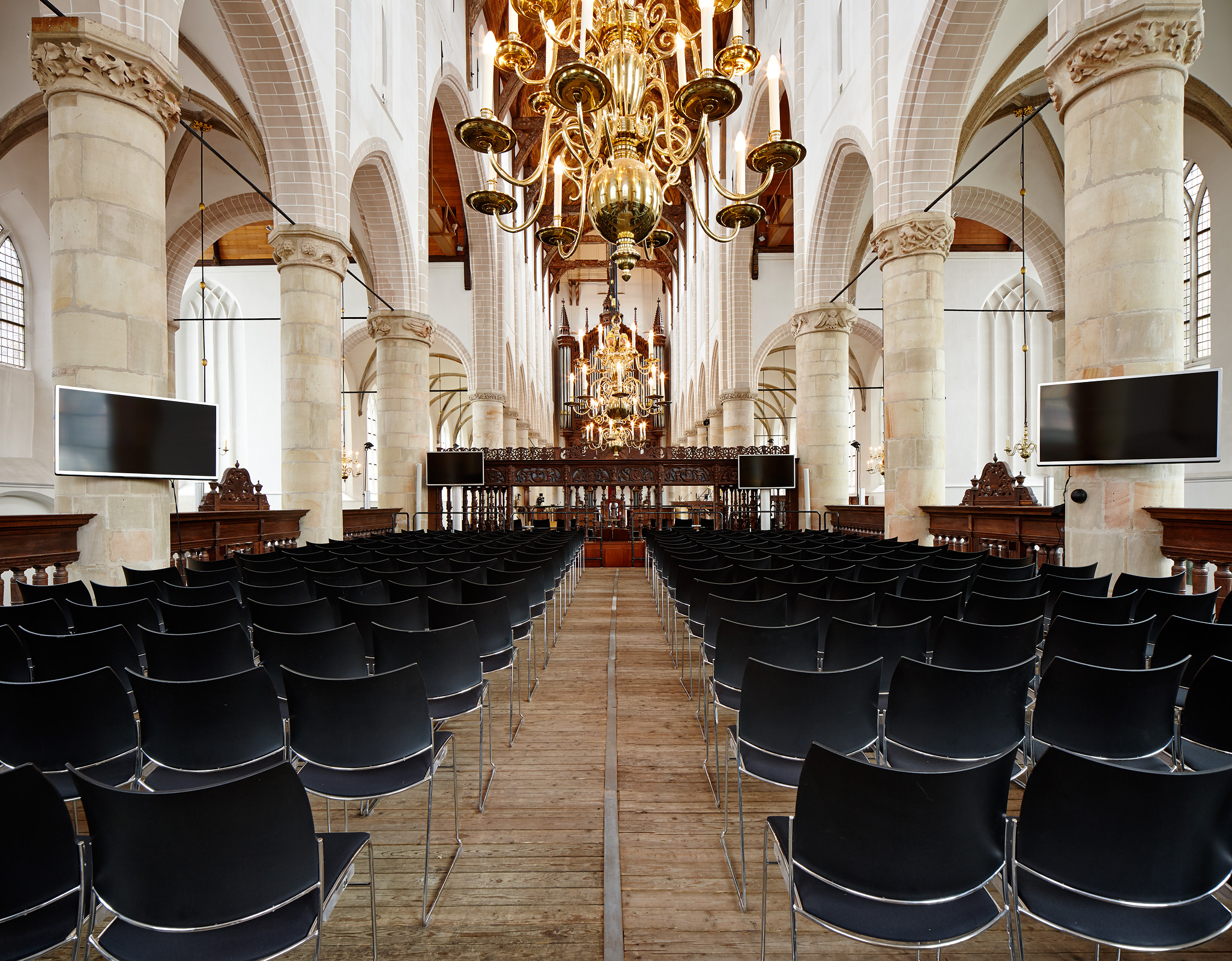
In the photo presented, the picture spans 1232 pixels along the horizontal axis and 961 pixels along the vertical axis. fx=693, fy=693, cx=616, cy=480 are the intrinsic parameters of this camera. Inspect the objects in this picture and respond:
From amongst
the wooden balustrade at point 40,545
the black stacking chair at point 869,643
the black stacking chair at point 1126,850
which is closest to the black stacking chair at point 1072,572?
the black stacking chair at point 869,643

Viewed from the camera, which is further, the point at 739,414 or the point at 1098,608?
the point at 739,414

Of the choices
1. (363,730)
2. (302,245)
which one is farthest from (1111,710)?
(302,245)

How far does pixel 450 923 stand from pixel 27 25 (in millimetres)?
14832

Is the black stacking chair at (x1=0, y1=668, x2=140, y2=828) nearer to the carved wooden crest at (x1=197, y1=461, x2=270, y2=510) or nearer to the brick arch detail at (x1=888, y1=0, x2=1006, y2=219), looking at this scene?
the brick arch detail at (x1=888, y1=0, x2=1006, y2=219)

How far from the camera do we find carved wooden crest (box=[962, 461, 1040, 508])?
11180 mm

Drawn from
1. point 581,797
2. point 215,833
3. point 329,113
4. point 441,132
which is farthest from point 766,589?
point 441,132

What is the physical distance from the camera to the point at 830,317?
45.0 feet

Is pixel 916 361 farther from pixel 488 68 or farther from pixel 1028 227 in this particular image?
pixel 1028 227

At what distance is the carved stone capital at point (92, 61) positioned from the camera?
5.46 m

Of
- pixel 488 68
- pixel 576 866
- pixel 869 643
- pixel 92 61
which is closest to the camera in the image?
pixel 576 866

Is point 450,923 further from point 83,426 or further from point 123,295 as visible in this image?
point 123,295

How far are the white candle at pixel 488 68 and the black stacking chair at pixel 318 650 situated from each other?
385 cm

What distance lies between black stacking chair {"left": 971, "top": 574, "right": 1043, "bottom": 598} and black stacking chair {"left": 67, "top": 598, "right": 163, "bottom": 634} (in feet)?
15.4

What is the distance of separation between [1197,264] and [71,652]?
17.4 metres
